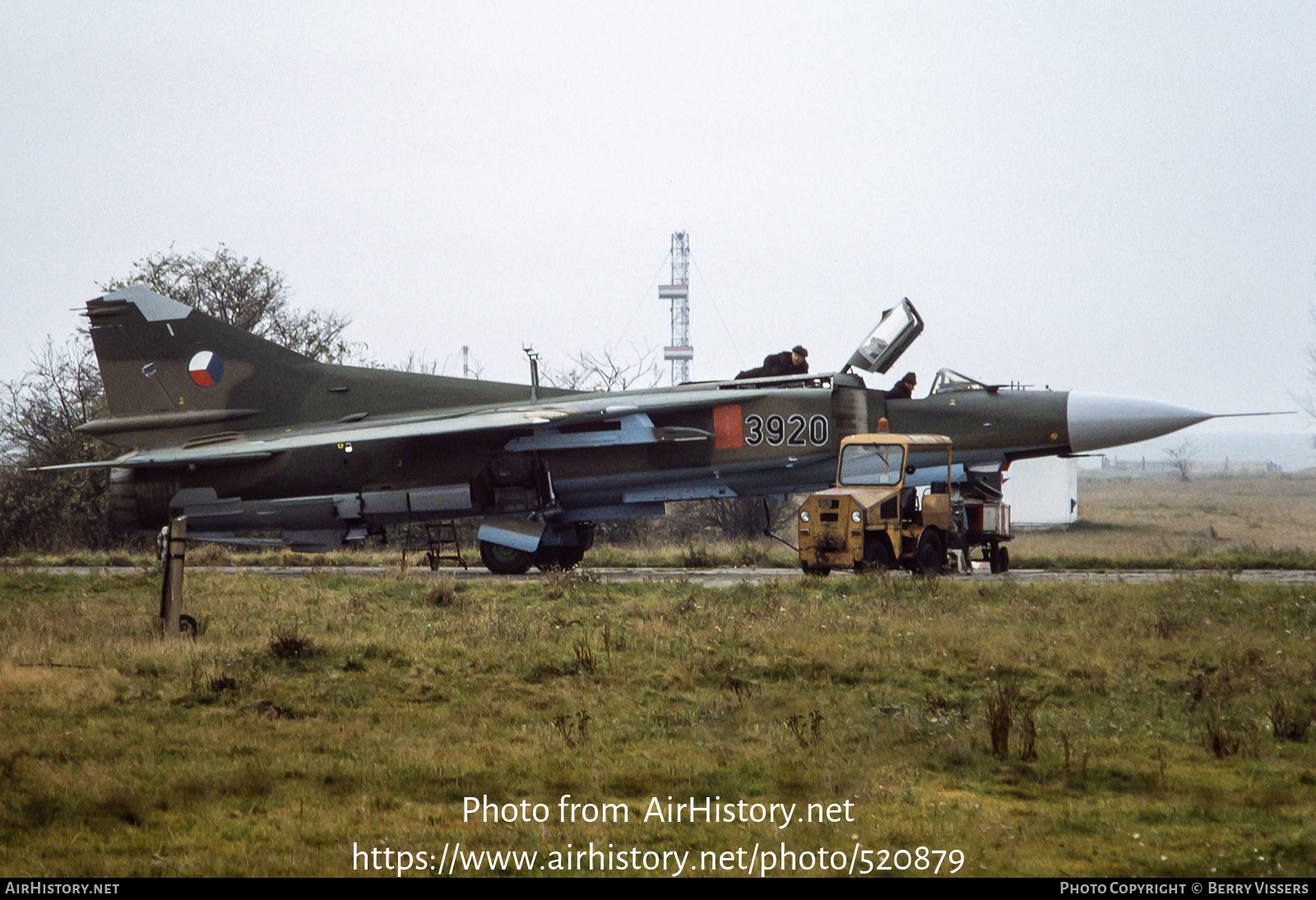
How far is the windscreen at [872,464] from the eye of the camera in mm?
16688

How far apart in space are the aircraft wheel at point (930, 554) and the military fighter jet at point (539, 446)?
6.34ft

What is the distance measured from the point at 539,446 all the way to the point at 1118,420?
9124 millimetres

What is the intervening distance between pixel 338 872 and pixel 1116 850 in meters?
3.62

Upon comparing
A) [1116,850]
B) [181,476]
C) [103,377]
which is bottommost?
[1116,850]

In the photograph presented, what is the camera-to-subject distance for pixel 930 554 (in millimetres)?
15969

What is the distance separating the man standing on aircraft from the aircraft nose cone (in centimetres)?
247

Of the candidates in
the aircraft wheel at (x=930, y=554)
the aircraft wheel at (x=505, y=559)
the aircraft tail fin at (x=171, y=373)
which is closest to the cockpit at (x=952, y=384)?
the aircraft wheel at (x=930, y=554)

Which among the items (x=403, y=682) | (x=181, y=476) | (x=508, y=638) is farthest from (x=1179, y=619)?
(x=181, y=476)

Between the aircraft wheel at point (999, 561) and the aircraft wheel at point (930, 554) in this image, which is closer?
the aircraft wheel at point (930, 554)

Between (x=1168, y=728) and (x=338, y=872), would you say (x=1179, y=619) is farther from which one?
(x=338, y=872)

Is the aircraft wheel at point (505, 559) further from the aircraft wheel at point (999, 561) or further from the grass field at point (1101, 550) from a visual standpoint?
the aircraft wheel at point (999, 561)

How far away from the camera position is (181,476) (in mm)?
19359

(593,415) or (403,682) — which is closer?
(403,682)

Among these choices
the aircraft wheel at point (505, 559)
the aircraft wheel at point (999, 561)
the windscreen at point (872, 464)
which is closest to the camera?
the windscreen at point (872, 464)
